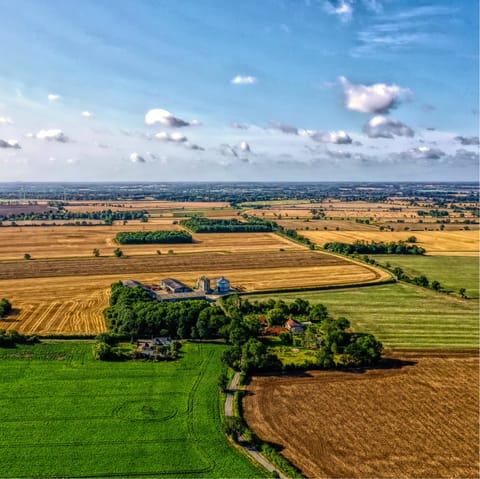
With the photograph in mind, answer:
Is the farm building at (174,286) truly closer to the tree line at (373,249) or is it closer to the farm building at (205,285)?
the farm building at (205,285)

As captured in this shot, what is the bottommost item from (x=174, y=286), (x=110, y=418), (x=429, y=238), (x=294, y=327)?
(x=110, y=418)

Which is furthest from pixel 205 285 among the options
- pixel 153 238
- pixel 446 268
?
pixel 153 238

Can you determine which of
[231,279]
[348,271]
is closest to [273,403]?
[231,279]

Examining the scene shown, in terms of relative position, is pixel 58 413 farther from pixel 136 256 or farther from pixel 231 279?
pixel 136 256

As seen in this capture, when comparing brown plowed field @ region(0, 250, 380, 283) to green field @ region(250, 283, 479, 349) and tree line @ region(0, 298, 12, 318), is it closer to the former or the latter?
green field @ region(250, 283, 479, 349)

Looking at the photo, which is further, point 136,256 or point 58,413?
point 136,256

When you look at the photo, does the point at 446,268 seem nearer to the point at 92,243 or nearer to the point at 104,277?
the point at 104,277

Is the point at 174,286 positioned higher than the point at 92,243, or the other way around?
the point at 92,243

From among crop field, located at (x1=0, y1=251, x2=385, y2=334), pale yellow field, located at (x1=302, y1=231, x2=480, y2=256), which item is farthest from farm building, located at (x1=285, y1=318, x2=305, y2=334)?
pale yellow field, located at (x1=302, y1=231, x2=480, y2=256)
